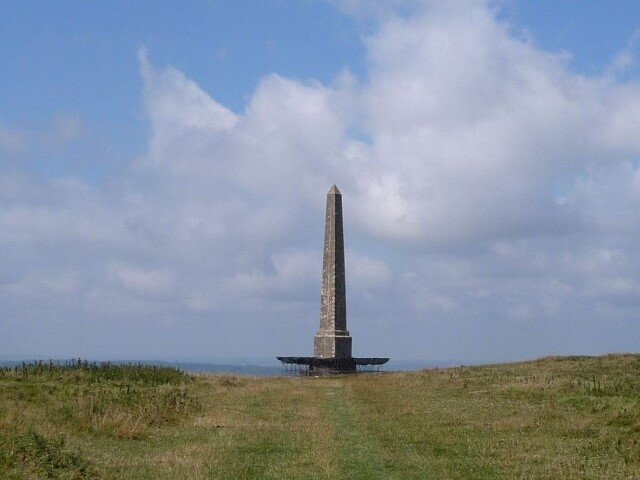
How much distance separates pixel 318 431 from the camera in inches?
894

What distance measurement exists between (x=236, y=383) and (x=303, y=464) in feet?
94.2

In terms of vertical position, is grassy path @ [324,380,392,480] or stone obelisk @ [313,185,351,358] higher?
stone obelisk @ [313,185,351,358]

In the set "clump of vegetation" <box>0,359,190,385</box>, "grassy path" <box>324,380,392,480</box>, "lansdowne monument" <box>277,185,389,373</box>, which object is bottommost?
"grassy path" <box>324,380,392,480</box>

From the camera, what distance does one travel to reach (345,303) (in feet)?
247

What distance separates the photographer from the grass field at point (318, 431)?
16.2 m

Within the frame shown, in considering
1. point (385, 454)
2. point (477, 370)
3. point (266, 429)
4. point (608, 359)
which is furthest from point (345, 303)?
point (385, 454)

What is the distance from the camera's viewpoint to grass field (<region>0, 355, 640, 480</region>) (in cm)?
1620

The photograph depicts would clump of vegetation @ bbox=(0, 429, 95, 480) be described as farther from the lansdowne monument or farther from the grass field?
the lansdowne monument

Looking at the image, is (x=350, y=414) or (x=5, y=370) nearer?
(x=350, y=414)

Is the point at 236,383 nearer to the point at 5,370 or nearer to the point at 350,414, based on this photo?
the point at 5,370

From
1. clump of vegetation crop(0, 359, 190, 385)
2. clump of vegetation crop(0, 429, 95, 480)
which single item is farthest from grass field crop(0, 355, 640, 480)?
clump of vegetation crop(0, 359, 190, 385)

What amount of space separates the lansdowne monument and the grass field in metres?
33.5

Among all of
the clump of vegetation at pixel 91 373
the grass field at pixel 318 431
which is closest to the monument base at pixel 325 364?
the clump of vegetation at pixel 91 373

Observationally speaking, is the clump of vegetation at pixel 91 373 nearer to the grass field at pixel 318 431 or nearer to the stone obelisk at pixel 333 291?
the grass field at pixel 318 431
